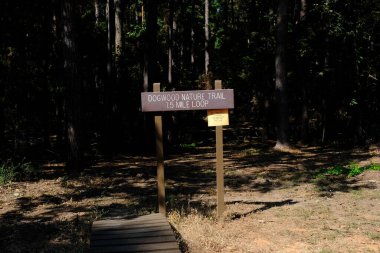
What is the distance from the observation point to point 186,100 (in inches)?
274

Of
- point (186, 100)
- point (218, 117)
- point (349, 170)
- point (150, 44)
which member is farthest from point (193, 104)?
Result: point (150, 44)

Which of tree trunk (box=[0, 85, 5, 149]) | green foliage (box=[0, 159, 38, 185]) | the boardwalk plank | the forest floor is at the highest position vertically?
tree trunk (box=[0, 85, 5, 149])

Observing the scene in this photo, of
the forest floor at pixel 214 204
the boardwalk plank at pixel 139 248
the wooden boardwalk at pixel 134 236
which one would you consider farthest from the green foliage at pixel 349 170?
the boardwalk plank at pixel 139 248

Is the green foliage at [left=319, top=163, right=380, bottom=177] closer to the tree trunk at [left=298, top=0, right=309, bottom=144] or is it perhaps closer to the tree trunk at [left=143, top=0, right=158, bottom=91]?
the tree trunk at [left=298, top=0, right=309, bottom=144]

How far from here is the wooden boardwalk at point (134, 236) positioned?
5059 mm

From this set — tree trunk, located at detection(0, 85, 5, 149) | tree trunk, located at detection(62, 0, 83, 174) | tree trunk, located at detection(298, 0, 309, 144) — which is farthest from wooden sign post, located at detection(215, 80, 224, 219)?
tree trunk, located at detection(298, 0, 309, 144)

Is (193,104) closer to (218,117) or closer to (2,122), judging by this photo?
(218,117)

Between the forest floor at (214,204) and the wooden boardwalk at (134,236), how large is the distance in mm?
355

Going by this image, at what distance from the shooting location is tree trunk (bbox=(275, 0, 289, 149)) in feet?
54.7

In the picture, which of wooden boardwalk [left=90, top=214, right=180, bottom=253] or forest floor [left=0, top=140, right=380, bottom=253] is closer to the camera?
wooden boardwalk [left=90, top=214, right=180, bottom=253]

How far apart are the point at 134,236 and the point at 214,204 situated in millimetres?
3165

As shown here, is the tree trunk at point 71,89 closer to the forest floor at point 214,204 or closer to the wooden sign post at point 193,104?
the forest floor at point 214,204

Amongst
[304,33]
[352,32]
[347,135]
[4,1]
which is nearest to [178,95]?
[4,1]

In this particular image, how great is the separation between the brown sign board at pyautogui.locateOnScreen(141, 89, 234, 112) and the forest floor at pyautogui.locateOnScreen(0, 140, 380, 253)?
1744mm
